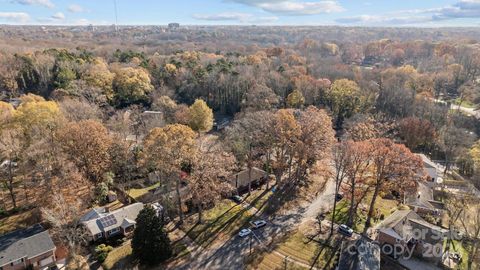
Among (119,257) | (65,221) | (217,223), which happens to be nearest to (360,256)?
(217,223)

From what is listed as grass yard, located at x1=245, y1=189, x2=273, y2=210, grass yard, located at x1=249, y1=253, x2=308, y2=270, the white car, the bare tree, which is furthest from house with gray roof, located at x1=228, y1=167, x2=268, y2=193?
the bare tree

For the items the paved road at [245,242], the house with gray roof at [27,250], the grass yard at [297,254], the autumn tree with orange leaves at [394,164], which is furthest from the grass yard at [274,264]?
the house with gray roof at [27,250]

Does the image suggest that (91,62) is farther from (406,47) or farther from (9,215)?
(406,47)

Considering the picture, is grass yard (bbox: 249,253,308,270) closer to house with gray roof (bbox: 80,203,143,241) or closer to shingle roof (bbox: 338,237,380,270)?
shingle roof (bbox: 338,237,380,270)

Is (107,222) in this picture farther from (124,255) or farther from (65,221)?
(124,255)

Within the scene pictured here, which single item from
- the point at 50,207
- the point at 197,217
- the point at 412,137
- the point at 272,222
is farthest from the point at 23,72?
the point at 412,137

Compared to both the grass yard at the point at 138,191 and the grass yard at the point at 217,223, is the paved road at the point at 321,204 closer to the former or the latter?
the grass yard at the point at 217,223
